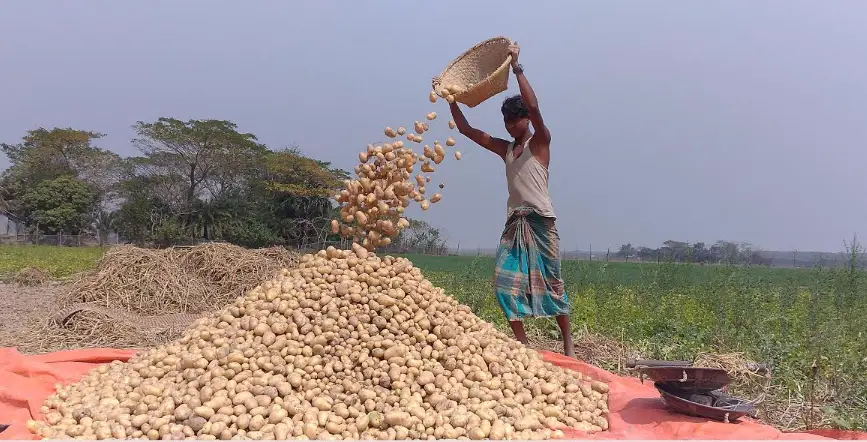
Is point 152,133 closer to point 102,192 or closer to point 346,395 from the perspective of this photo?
point 102,192

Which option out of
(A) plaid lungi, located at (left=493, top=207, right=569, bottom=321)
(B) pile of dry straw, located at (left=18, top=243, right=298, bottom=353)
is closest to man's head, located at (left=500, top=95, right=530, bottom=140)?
(A) plaid lungi, located at (left=493, top=207, right=569, bottom=321)

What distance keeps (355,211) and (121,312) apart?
3.73 m

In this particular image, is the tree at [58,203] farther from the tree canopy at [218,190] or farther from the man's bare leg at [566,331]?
the man's bare leg at [566,331]

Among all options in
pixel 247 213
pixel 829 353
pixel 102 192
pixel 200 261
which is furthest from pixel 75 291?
pixel 102 192

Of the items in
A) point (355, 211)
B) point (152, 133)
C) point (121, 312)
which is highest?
point (152, 133)

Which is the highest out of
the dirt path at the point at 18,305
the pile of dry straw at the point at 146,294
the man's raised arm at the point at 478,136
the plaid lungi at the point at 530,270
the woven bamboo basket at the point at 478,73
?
the woven bamboo basket at the point at 478,73

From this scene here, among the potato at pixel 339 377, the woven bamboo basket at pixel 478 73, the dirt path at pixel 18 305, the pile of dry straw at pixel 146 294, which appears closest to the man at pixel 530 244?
the woven bamboo basket at pixel 478 73

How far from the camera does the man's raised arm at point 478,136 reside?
3980mm

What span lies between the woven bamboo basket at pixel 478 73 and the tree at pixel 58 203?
28.5 meters

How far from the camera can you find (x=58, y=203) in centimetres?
2752

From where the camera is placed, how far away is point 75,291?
632 cm

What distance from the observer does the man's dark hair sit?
12.4ft

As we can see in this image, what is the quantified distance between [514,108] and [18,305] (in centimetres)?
676

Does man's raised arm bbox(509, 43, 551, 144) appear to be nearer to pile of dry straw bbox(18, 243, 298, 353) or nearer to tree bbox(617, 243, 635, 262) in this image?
pile of dry straw bbox(18, 243, 298, 353)
